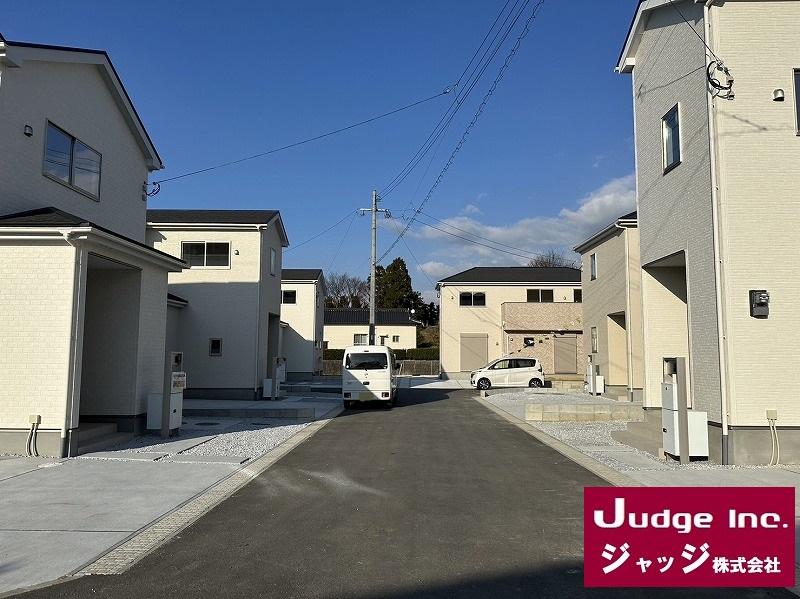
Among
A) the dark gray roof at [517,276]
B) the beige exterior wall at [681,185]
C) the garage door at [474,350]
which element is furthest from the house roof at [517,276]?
the beige exterior wall at [681,185]

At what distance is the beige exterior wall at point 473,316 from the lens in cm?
3750

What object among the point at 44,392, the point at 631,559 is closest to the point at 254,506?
the point at 631,559

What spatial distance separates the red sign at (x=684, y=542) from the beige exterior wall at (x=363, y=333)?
47.3 meters

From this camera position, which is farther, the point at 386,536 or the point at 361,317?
the point at 361,317

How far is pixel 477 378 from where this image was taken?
29797 millimetres

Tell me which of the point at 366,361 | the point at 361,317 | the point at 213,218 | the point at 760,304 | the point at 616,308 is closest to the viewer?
the point at 760,304

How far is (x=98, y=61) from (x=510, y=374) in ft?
71.6

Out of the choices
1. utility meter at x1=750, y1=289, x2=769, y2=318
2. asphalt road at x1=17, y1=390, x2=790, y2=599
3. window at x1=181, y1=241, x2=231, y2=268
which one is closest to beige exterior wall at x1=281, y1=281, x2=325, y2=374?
window at x1=181, y1=241, x2=231, y2=268

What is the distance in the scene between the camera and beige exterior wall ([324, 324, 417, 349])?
172ft

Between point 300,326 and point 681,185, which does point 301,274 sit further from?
point 681,185

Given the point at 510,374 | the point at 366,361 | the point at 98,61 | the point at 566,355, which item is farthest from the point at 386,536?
the point at 566,355

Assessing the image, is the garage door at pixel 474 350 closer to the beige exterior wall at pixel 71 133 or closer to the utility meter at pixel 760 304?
the beige exterior wall at pixel 71 133

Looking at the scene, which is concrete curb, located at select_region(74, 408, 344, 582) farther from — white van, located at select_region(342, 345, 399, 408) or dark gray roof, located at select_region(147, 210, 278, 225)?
dark gray roof, located at select_region(147, 210, 278, 225)

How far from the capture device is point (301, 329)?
36562 millimetres
